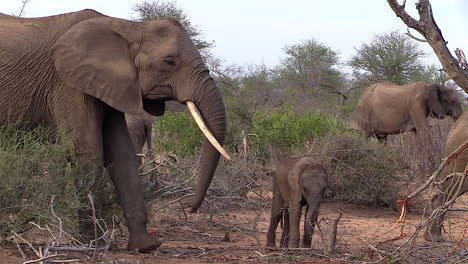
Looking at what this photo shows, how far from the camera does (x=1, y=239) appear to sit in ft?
19.4

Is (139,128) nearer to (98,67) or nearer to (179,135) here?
(179,135)

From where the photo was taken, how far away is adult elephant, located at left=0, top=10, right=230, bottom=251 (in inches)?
251

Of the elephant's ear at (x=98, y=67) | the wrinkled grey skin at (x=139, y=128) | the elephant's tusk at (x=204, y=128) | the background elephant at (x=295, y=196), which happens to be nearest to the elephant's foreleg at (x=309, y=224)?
the background elephant at (x=295, y=196)

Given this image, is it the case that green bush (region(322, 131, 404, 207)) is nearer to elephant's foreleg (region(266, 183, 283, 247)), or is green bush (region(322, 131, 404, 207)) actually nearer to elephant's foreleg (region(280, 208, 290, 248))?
elephant's foreleg (region(266, 183, 283, 247))

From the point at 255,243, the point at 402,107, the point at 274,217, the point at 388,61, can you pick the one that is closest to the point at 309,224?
the point at 274,217

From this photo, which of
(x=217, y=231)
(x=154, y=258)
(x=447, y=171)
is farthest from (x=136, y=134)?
(x=154, y=258)

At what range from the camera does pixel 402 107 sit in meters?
16.7

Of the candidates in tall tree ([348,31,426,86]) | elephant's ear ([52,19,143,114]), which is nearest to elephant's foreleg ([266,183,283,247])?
elephant's ear ([52,19,143,114])

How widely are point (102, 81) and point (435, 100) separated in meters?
10.6

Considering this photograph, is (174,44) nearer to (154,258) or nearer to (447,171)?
(154,258)

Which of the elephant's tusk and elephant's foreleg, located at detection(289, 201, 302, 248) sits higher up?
the elephant's tusk

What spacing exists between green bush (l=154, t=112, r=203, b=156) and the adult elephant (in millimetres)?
4849

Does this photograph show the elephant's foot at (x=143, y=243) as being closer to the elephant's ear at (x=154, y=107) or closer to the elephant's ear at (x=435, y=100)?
the elephant's ear at (x=154, y=107)

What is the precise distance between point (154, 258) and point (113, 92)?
120 centimetres
